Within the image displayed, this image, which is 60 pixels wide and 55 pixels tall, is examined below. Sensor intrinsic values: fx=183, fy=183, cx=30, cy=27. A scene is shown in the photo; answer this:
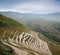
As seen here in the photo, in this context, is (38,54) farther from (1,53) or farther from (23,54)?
(1,53)

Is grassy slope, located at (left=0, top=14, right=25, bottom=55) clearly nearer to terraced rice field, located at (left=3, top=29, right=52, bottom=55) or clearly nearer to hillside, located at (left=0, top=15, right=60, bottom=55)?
hillside, located at (left=0, top=15, right=60, bottom=55)

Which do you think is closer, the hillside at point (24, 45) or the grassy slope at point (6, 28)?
the grassy slope at point (6, 28)

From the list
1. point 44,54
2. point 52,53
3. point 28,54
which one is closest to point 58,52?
point 52,53

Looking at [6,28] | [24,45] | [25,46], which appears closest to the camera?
[25,46]

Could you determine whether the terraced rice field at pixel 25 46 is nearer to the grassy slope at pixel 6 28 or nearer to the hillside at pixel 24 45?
the hillside at pixel 24 45

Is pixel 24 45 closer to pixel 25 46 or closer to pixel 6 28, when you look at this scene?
pixel 25 46

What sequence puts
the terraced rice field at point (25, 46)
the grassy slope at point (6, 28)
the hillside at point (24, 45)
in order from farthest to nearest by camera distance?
the terraced rice field at point (25, 46) → the hillside at point (24, 45) → the grassy slope at point (6, 28)

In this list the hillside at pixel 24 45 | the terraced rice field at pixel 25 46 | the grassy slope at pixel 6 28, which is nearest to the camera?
the grassy slope at pixel 6 28

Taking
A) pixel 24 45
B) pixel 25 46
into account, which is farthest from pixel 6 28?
pixel 25 46

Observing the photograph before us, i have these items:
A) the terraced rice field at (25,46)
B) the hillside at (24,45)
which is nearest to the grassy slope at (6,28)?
the hillside at (24,45)

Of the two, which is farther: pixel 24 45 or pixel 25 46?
pixel 24 45

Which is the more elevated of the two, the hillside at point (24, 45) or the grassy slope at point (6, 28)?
the grassy slope at point (6, 28)
